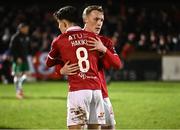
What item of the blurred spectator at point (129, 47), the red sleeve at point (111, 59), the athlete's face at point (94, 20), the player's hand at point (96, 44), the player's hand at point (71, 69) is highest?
the blurred spectator at point (129, 47)

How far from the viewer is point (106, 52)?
6.02 meters

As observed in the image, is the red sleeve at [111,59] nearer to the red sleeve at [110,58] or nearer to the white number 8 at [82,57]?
the red sleeve at [110,58]

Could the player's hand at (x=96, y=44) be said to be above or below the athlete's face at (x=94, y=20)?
below

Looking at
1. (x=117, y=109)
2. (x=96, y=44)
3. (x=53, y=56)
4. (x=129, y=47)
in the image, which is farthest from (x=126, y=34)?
(x=96, y=44)

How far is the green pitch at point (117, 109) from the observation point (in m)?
9.97

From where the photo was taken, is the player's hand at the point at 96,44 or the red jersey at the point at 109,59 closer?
the player's hand at the point at 96,44

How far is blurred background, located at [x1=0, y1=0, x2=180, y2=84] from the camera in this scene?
23516 mm

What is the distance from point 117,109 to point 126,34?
14.6 metres

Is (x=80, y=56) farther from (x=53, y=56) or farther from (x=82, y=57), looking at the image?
(x=53, y=56)

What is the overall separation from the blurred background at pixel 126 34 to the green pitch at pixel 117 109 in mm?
5252

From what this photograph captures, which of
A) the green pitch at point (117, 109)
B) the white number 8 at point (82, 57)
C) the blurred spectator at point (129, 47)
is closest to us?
the white number 8 at point (82, 57)

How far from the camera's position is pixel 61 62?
20.4 ft

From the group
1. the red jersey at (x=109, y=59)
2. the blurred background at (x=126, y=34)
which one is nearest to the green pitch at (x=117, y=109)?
the red jersey at (x=109, y=59)

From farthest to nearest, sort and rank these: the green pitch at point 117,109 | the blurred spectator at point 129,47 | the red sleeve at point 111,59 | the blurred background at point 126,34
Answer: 1. the blurred spectator at point 129,47
2. the blurred background at point 126,34
3. the green pitch at point 117,109
4. the red sleeve at point 111,59
